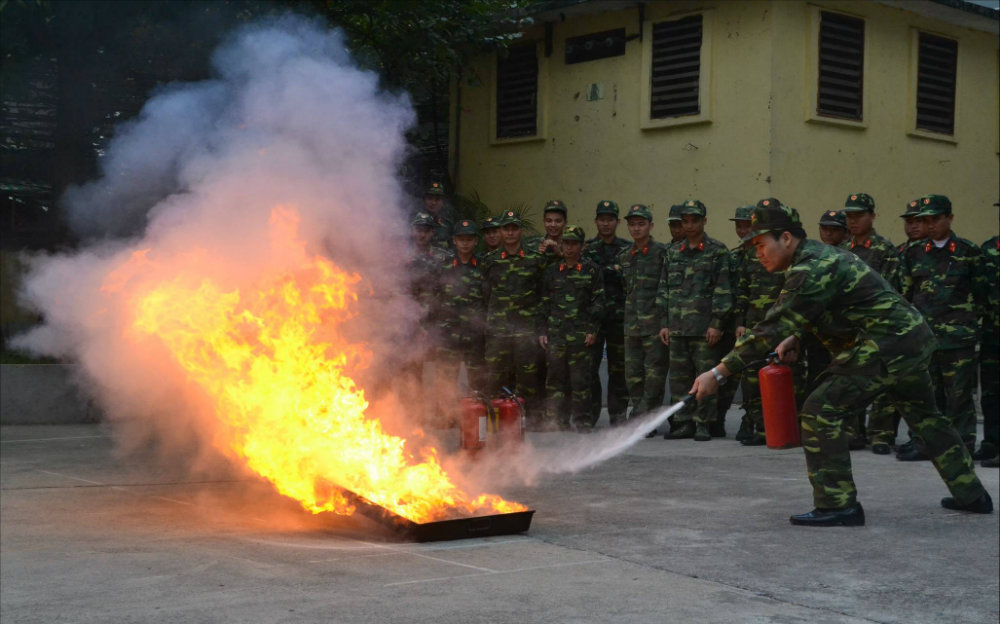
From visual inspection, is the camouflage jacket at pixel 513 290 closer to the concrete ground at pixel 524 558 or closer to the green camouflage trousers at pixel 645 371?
the green camouflage trousers at pixel 645 371

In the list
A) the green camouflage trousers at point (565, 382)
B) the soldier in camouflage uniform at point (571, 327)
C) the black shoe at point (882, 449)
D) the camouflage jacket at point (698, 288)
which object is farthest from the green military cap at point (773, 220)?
the green camouflage trousers at point (565, 382)

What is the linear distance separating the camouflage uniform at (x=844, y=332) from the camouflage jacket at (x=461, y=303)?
4693 mm

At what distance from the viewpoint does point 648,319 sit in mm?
11031

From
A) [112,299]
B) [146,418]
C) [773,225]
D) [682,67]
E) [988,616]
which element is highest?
[682,67]

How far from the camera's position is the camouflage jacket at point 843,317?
257 inches

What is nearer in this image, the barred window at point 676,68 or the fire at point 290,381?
the fire at point 290,381

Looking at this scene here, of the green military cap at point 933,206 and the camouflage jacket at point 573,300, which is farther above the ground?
the green military cap at point 933,206

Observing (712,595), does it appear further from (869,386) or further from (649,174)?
(649,174)

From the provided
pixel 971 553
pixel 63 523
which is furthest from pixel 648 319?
pixel 63 523

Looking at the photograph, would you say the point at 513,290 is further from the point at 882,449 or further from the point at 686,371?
the point at 882,449

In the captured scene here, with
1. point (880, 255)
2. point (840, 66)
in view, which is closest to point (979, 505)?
point (880, 255)

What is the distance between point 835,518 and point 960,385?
2925 millimetres

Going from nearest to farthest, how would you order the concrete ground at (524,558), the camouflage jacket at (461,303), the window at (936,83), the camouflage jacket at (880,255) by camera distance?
the concrete ground at (524,558) → the camouflage jacket at (880,255) → the camouflage jacket at (461,303) → the window at (936,83)

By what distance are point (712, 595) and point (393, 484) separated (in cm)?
207
